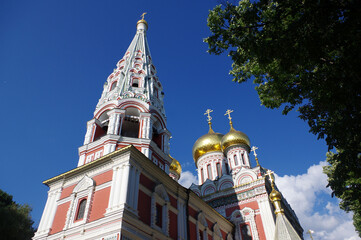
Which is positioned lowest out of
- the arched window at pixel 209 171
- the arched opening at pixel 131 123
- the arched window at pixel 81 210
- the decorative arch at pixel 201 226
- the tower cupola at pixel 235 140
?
the arched window at pixel 81 210

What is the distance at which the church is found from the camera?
35.8ft

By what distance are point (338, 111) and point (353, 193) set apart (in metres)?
4.88

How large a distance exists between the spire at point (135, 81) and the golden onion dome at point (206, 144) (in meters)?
8.65

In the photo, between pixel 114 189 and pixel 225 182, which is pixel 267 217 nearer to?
pixel 225 182

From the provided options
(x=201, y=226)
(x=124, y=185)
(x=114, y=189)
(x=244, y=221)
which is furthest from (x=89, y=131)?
(x=244, y=221)

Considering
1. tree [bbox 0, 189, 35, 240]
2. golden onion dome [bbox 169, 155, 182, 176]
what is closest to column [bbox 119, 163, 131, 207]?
tree [bbox 0, 189, 35, 240]

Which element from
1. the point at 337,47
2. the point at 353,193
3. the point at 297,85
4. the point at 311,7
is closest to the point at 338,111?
the point at 297,85

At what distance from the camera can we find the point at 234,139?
78.4ft

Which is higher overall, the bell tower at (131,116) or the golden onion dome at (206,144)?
the golden onion dome at (206,144)

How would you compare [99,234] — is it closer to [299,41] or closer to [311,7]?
[299,41]

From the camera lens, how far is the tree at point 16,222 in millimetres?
16842

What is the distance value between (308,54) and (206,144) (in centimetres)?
1952

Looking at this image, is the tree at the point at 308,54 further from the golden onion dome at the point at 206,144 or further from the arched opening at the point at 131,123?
the golden onion dome at the point at 206,144

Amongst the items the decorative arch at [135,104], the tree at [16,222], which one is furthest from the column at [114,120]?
the tree at [16,222]
